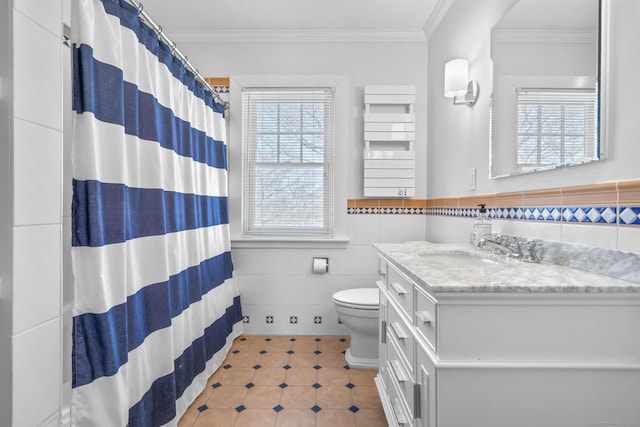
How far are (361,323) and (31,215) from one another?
1.69 meters

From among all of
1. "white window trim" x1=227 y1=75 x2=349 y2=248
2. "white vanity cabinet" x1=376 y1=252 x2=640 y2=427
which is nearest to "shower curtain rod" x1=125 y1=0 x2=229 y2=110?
"white window trim" x1=227 y1=75 x2=349 y2=248

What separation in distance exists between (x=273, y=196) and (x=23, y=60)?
5.97 feet

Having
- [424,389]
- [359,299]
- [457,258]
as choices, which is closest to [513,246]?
[457,258]

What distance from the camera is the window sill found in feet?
8.18

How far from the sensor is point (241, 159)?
2.53 metres

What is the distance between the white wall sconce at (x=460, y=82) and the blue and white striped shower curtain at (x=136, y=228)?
1540 millimetres

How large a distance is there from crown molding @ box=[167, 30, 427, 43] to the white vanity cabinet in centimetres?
234

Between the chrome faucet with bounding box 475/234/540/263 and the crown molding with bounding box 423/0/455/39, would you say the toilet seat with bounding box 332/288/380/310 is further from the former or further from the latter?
the crown molding with bounding box 423/0/455/39

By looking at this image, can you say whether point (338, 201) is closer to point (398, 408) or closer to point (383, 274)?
point (383, 274)

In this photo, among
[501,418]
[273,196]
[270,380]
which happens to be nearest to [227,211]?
[273,196]

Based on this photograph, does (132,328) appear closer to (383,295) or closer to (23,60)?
(23,60)

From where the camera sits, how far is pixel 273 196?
255 cm

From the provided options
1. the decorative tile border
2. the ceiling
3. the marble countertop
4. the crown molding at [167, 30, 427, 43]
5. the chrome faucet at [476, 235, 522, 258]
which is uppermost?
the ceiling

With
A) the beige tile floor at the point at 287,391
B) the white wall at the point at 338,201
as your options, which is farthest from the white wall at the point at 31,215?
the white wall at the point at 338,201
